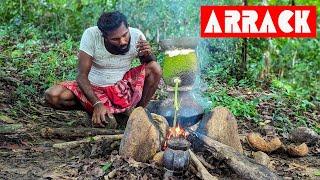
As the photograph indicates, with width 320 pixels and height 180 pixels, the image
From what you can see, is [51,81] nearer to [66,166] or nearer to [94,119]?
[94,119]

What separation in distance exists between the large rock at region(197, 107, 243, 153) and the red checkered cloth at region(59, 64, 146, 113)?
1.02 m

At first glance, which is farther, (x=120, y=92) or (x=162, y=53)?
(x=162, y=53)

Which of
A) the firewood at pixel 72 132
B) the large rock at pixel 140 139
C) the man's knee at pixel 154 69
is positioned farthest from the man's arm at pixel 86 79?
the large rock at pixel 140 139

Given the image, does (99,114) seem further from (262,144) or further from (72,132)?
(262,144)

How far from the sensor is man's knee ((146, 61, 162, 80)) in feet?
15.1

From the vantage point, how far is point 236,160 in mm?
3463

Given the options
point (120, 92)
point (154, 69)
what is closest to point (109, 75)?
point (120, 92)

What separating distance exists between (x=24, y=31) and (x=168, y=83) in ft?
19.5

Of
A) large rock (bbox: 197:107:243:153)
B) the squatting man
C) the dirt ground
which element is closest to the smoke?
the squatting man

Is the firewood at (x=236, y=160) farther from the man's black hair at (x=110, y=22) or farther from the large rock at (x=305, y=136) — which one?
the large rock at (x=305, y=136)

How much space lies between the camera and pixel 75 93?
449cm

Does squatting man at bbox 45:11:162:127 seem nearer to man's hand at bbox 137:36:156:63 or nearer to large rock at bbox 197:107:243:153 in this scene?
man's hand at bbox 137:36:156:63

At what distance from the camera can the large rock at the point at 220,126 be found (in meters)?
3.82

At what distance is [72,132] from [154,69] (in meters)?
1.00
